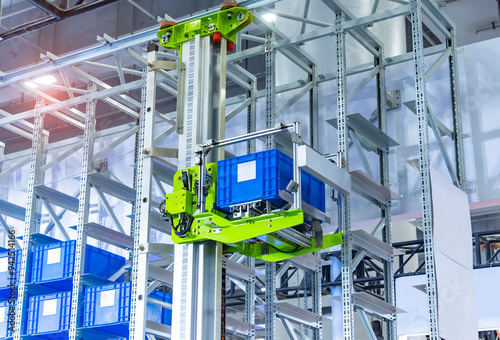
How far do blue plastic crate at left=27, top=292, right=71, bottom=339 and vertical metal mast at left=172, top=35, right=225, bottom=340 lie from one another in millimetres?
3449

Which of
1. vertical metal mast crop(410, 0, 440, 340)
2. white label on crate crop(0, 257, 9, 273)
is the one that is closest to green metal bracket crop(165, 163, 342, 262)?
vertical metal mast crop(410, 0, 440, 340)

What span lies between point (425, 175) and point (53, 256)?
499 cm

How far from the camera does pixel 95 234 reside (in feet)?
32.6

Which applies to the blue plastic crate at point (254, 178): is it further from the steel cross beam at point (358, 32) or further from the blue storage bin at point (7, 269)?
the blue storage bin at point (7, 269)

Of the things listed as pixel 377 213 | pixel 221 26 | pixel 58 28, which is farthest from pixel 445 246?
pixel 58 28

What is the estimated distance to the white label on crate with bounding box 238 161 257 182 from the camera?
6.55 m

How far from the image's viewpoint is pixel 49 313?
32.5 feet

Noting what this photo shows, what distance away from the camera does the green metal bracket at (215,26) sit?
24.1 feet

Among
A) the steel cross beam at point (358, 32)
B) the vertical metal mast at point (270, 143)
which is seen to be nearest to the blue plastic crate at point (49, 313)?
the vertical metal mast at point (270, 143)

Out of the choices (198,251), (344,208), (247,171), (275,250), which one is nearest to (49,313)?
(198,251)

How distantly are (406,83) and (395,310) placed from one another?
3.21m

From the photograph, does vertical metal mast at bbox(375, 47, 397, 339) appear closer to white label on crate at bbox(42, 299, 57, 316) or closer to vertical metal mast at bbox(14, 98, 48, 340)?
white label on crate at bbox(42, 299, 57, 316)

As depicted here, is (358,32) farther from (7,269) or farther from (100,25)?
(100,25)

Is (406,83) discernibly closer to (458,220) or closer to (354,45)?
(354,45)
